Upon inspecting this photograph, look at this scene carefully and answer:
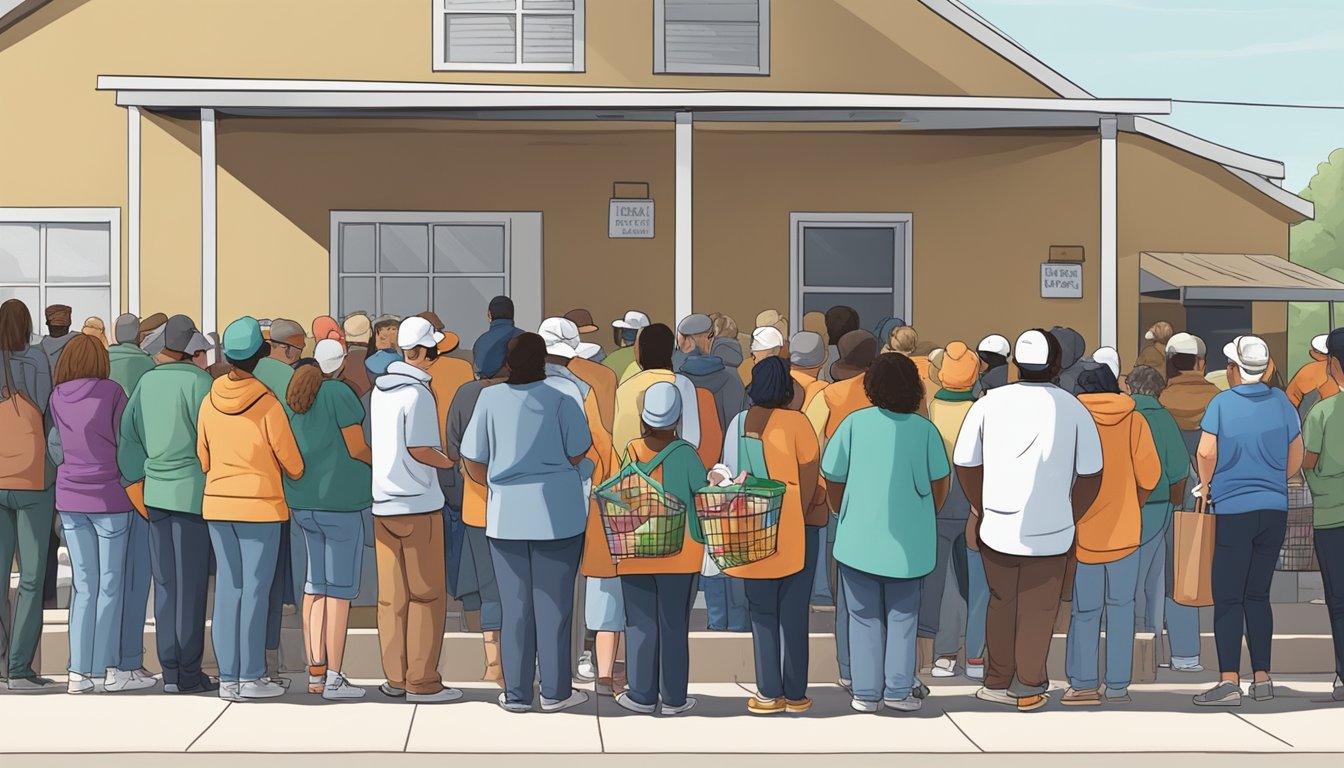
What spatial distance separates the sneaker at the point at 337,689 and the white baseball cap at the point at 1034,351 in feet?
13.0

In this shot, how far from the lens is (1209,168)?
15297mm

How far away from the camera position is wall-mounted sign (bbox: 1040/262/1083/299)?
1466cm

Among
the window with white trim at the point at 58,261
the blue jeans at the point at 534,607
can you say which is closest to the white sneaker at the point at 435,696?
the blue jeans at the point at 534,607

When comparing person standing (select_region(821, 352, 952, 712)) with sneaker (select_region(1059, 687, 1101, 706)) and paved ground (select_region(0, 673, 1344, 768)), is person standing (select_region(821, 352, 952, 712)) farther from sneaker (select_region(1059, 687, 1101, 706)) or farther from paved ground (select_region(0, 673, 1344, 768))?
sneaker (select_region(1059, 687, 1101, 706))

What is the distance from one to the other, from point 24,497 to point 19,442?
1.02 feet

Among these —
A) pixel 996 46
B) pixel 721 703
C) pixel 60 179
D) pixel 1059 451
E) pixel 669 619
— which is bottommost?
pixel 721 703

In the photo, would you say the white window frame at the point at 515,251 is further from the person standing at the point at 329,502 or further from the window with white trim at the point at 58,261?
the person standing at the point at 329,502

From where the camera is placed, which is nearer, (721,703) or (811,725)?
(811,725)

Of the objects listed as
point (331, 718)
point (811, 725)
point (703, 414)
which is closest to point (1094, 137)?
point (703, 414)

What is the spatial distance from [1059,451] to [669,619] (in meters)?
2.16

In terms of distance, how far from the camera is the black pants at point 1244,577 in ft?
26.4

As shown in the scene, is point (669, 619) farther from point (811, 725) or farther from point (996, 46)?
point (996, 46)

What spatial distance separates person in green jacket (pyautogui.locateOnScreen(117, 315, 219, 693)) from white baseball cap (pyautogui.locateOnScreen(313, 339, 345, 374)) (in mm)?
618

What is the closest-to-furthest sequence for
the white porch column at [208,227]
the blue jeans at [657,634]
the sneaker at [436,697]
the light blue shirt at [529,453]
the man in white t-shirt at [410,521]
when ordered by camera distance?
the light blue shirt at [529,453], the blue jeans at [657,634], the man in white t-shirt at [410,521], the sneaker at [436,697], the white porch column at [208,227]
